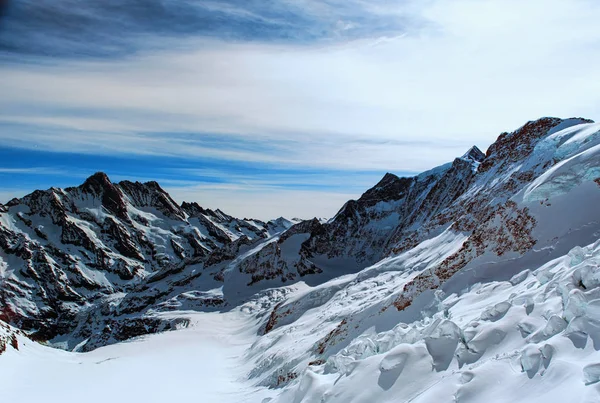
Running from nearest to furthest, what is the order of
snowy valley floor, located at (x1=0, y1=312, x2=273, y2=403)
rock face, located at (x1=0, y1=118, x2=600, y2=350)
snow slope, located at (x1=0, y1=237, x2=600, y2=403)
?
1. snow slope, located at (x1=0, y1=237, x2=600, y2=403)
2. rock face, located at (x1=0, y1=118, x2=600, y2=350)
3. snowy valley floor, located at (x1=0, y1=312, x2=273, y2=403)

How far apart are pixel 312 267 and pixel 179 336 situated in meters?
59.2

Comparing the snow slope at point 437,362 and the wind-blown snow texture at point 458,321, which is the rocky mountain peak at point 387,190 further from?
the snow slope at point 437,362

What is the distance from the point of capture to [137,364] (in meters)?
32.5

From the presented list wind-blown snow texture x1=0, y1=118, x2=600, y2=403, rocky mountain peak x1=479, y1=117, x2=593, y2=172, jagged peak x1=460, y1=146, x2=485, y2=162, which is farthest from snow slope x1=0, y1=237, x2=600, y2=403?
jagged peak x1=460, y1=146, x2=485, y2=162

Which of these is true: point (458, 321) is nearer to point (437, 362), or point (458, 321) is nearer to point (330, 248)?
point (437, 362)

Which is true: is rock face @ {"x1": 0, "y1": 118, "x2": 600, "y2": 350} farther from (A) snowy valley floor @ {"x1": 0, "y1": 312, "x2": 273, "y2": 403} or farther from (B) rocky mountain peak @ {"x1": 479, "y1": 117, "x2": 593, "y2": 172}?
(A) snowy valley floor @ {"x1": 0, "y1": 312, "x2": 273, "y2": 403}

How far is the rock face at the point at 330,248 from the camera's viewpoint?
2044 centimetres

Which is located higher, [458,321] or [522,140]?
[522,140]

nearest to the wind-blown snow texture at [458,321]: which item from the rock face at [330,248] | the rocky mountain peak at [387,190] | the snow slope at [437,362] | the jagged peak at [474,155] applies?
the snow slope at [437,362]

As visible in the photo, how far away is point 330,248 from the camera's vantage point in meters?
125

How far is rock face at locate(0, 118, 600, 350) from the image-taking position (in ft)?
67.1

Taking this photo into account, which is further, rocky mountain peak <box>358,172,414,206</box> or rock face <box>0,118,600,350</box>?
rocky mountain peak <box>358,172,414,206</box>

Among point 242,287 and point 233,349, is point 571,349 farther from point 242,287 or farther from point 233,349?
point 242,287

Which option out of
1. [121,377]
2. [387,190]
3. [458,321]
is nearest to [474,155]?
[387,190]
